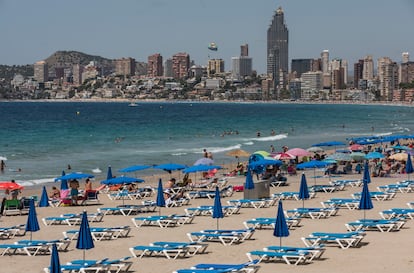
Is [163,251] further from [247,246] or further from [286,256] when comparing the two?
[286,256]

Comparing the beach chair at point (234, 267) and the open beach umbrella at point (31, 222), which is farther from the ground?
the open beach umbrella at point (31, 222)

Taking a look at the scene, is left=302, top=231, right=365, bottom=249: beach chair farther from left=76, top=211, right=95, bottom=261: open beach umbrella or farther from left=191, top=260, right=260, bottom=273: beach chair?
left=76, top=211, right=95, bottom=261: open beach umbrella

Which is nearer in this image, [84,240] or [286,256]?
[84,240]

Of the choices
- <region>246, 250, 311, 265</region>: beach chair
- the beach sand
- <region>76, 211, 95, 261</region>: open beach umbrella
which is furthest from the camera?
<region>246, 250, 311, 265</region>: beach chair

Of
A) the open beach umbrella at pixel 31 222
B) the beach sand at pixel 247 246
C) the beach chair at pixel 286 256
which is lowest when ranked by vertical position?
the beach sand at pixel 247 246

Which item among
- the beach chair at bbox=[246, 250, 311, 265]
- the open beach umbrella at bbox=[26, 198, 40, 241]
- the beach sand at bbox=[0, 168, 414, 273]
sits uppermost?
the open beach umbrella at bbox=[26, 198, 40, 241]

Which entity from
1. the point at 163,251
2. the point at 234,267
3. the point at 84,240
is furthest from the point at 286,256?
the point at 84,240

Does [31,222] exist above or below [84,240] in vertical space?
below

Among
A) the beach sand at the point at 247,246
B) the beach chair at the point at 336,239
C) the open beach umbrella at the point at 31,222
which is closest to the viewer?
the beach sand at the point at 247,246

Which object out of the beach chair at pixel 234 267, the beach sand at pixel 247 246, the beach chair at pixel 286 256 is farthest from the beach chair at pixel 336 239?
the beach chair at pixel 234 267

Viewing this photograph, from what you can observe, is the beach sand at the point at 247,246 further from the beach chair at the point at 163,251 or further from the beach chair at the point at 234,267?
the beach chair at the point at 234,267

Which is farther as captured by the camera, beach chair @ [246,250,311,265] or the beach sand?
beach chair @ [246,250,311,265]

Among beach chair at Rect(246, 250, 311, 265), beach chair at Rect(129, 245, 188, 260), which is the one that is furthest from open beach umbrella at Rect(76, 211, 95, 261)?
beach chair at Rect(246, 250, 311, 265)

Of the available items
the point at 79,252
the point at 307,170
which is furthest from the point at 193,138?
the point at 79,252
